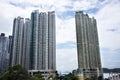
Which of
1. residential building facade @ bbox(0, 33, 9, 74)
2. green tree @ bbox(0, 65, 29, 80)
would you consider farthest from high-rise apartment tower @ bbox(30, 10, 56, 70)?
green tree @ bbox(0, 65, 29, 80)

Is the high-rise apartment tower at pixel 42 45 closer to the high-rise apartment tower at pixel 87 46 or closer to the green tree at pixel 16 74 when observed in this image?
the high-rise apartment tower at pixel 87 46

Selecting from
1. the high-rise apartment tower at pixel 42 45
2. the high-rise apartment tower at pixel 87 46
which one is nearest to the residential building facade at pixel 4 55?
the high-rise apartment tower at pixel 42 45

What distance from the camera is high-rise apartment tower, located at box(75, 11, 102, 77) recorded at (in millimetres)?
67562

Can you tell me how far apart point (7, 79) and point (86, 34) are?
44141mm

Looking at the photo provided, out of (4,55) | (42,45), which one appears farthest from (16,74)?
(4,55)

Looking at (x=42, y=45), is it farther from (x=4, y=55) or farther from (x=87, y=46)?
(x=4, y=55)

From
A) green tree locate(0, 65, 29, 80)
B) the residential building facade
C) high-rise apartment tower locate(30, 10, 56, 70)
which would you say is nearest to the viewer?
green tree locate(0, 65, 29, 80)

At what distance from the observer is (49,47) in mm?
66375

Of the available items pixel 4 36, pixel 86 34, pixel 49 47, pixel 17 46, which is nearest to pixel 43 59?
pixel 49 47

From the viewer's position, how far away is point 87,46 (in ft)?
223

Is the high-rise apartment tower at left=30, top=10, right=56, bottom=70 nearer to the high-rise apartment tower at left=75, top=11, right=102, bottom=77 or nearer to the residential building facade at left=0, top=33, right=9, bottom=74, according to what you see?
the high-rise apartment tower at left=75, top=11, right=102, bottom=77

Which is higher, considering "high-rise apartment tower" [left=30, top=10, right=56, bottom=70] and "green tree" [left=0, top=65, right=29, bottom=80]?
"high-rise apartment tower" [left=30, top=10, right=56, bottom=70]

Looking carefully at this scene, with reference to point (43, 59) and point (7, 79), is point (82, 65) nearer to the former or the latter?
point (43, 59)

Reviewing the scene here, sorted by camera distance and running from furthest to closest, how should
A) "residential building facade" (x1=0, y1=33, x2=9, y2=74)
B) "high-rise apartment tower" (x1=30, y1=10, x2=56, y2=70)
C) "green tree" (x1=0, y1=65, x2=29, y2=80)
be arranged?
"residential building facade" (x1=0, y1=33, x2=9, y2=74), "high-rise apartment tower" (x1=30, y1=10, x2=56, y2=70), "green tree" (x1=0, y1=65, x2=29, y2=80)
